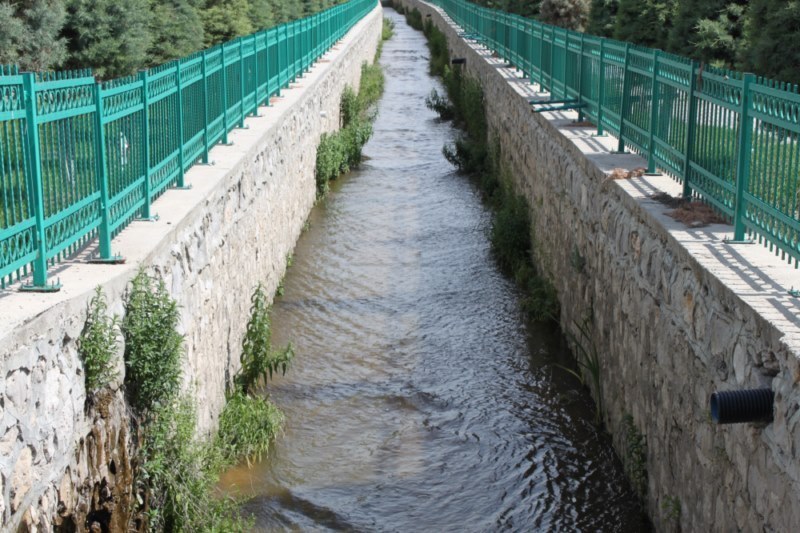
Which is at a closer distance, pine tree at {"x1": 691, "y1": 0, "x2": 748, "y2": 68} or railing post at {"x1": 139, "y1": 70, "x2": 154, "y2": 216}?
railing post at {"x1": 139, "y1": 70, "x2": 154, "y2": 216}

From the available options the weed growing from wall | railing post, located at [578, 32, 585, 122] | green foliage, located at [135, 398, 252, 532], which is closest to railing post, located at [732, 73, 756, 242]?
green foliage, located at [135, 398, 252, 532]

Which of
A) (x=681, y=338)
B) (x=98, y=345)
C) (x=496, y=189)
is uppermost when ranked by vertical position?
(x=98, y=345)

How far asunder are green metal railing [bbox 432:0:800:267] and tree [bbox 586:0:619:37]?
14120 mm

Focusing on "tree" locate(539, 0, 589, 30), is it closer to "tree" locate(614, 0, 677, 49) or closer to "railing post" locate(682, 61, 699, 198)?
"tree" locate(614, 0, 677, 49)

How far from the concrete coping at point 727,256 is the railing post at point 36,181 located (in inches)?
127

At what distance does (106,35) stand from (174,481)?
12.1m

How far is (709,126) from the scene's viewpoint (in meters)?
6.59

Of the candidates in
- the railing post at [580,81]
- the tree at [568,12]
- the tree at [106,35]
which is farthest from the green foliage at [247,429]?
the tree at [568,12]

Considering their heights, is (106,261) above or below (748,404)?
above

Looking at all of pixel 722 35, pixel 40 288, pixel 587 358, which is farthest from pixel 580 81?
pixel 40 288

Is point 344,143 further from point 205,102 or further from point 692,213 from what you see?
point 692,213

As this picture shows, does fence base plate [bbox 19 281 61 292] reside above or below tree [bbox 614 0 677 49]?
below

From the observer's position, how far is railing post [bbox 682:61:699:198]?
22.3 feet

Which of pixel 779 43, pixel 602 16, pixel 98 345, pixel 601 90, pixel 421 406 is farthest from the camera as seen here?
pixel 602 16
